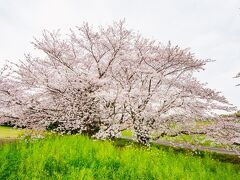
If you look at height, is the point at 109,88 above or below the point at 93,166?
above

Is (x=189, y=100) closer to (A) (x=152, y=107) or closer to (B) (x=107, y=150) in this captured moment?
(A) (x=152, y=107)

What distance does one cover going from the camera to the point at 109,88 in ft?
42.1

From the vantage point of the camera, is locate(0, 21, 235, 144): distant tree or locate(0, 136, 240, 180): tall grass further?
locate(0, 21, 235, 144): distant tree

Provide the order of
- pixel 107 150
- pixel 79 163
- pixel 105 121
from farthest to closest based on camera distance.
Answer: pixel 105 121
pixel 107 150
pixel 79 163

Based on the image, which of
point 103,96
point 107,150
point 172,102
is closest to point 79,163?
point 107,150

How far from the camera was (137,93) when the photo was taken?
12.0 meters

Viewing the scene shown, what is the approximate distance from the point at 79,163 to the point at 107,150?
160 centimetres

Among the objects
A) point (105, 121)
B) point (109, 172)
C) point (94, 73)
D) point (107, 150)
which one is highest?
point (94, 73)

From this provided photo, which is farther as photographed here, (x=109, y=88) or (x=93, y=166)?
(x=109, y=88)

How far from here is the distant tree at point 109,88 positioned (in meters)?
12.2

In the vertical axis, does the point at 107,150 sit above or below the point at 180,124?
below

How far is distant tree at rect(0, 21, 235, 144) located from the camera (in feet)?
40.1

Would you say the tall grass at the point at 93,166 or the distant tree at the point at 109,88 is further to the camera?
the distant tree at the point at 109,88

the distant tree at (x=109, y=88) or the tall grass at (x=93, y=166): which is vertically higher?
the distant tree at (x=109, y=88)
